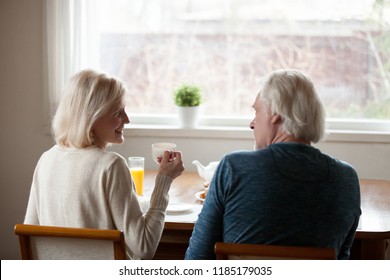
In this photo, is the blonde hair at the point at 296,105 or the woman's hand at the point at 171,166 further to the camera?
the woman's hand at the point at 171,166

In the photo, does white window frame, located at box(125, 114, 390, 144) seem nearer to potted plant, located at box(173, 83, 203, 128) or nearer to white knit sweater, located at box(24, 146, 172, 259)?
potted plant, located at box(173, 83, 203, 128)

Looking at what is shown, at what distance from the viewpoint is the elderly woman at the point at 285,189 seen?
5.81 ft

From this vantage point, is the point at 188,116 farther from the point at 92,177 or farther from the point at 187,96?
the point at 92,177

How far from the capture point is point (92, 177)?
1.97 m

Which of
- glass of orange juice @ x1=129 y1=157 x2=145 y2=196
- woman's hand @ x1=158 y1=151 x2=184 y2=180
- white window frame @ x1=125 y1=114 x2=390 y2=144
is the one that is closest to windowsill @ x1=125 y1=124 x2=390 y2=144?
white window frame @ x1=125 y1=114 x2=390 y2=144

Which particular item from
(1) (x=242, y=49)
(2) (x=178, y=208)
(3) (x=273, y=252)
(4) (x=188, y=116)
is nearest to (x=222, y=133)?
(4) (x=188, y=116)

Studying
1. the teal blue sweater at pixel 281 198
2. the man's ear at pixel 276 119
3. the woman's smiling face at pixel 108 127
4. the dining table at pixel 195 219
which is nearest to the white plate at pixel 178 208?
the dining table at pixel 195 219

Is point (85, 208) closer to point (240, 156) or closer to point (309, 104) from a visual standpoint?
point (240, 156)

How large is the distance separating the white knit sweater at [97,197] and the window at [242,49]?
1681 mm

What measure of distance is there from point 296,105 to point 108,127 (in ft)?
1.95

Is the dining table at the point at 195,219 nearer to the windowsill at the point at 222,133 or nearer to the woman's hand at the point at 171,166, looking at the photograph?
the woman's hand at the point at 171,166

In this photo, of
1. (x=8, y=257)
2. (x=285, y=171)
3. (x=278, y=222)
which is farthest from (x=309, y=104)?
(x=8, y=257)

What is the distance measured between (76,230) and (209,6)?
207 cm

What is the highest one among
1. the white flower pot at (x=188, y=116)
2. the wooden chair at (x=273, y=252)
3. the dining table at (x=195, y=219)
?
the white flower pot at (x=188, y=116)
